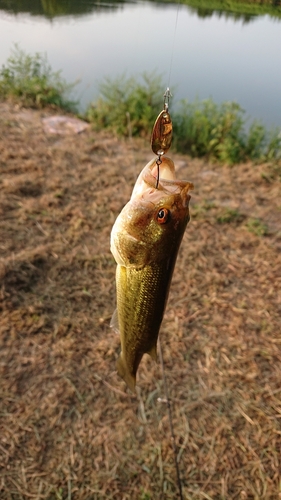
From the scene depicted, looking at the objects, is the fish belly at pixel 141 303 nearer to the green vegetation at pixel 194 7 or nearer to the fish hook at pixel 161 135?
the fish hook at pixel 161 135

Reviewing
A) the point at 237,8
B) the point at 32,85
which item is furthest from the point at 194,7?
the point at 32,85

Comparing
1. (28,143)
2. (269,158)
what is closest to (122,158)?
(28,143)

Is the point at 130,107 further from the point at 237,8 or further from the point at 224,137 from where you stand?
the point at 237,8

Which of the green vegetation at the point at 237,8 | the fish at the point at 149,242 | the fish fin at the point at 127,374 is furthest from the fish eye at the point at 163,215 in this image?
the green vegetation at the point at 237,8

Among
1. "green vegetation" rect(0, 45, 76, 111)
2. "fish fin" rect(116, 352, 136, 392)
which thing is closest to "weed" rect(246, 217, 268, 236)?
"fish fin" rect(116, 352, 136, 392)

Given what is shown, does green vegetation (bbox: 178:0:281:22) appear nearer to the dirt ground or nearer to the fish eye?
the dirt ground
